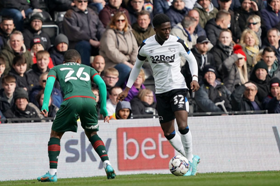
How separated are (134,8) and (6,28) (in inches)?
147

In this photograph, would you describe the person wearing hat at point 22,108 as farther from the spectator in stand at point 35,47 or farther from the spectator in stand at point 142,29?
the spectator in stand at point 142,29

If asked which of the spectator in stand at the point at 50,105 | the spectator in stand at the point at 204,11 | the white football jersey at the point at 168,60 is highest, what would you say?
the white football jersey at the point at 168,60

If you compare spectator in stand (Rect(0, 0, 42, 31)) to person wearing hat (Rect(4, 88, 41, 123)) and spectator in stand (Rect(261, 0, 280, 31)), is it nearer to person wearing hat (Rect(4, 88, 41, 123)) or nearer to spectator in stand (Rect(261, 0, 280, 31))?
person wearing hat (Rect(4, 88, 41, 123))

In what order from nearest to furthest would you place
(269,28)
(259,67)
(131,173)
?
1. (131,173)
2. (259,67)
3. (269,28)

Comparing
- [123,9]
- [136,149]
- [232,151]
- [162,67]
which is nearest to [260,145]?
[232,151]

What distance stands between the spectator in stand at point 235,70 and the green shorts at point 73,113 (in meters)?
6.50

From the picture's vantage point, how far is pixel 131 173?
13.1 m

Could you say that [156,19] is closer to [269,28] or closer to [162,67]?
[162,67]

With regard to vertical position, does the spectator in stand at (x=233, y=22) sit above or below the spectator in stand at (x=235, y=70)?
above

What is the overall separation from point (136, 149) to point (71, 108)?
3.22 meters

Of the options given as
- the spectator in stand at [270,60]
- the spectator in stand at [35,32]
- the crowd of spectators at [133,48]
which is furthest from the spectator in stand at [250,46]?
the spectator in stand at [35,32]

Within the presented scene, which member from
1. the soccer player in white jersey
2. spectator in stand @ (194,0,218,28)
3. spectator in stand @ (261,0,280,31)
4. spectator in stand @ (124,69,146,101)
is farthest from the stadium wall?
spectator in stand @ (261,0,280,31)

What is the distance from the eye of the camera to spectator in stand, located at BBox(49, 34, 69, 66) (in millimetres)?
15734

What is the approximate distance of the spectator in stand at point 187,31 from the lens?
16516 mm
